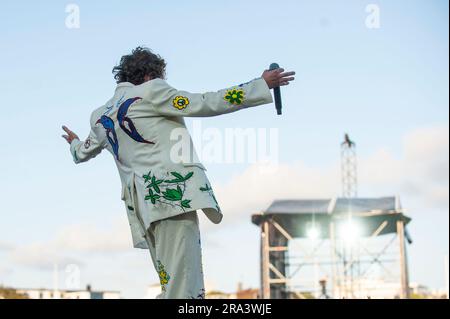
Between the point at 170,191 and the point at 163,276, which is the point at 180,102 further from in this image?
the point at 163,276

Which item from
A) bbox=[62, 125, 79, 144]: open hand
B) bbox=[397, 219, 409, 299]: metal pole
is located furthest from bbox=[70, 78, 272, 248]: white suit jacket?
bbox=[397, 219, 409, 299]: metal pole

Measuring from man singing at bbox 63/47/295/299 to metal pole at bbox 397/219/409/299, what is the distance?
2992 cm

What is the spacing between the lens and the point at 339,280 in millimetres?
35438

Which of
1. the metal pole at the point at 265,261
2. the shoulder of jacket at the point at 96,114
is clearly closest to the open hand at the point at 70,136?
the shoulder of jacket at the point at 96,114

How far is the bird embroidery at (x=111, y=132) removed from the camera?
547 centimetres

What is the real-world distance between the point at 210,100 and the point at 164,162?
1.42ft

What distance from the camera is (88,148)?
5734 mm

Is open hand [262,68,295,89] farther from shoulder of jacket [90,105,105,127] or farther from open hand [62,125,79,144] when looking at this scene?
open hand [62,125,79,144]

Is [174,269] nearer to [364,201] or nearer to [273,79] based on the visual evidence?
[273,79]

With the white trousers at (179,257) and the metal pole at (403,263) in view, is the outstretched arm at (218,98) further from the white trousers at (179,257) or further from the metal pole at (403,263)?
the metal pole at (403,263)

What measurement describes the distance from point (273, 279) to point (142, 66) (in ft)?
100

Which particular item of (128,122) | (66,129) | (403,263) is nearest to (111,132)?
(128,122)

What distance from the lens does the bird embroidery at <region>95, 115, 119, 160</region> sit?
18.0 feet
